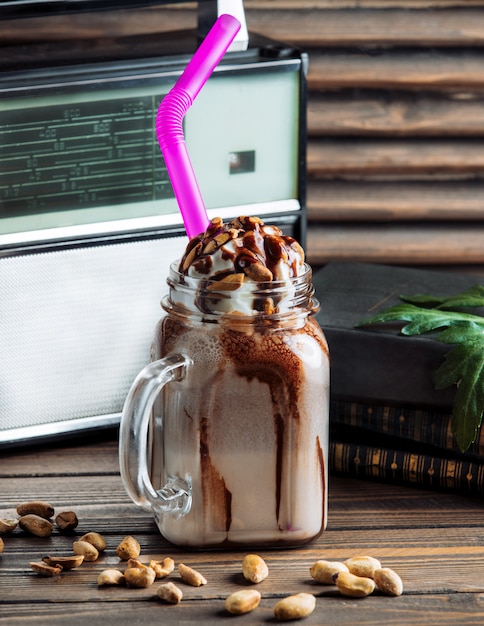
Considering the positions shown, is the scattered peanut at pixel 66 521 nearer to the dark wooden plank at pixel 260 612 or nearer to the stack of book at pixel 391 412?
the dark wooden plank at pixel 260 612

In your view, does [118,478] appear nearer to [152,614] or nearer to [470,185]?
[152,614]

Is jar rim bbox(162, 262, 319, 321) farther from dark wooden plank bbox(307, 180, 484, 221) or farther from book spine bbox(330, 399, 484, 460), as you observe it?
dark wooden plank bbox(307, 180, 484, 221)

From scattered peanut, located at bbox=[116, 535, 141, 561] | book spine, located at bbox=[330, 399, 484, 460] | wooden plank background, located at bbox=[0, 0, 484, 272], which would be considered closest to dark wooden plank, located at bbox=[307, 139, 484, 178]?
wooden plank background, located at bbox=[0, 0, 484, 272]

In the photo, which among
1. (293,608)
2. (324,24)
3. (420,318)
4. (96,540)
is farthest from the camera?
(324,24)

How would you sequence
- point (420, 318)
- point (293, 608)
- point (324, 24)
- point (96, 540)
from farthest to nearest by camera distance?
1. point (324, 24)
2. point (420, 318)
3. point (96, 540)
4. point (293, 608)

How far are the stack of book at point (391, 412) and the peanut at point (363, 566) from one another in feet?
0.58

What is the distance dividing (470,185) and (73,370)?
66cm

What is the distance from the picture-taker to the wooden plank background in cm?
137

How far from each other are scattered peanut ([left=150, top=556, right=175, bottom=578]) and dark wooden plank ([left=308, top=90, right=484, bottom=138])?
723 mm

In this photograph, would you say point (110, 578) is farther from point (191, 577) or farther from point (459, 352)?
point (459, 352)

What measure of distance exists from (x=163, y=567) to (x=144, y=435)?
0.12 meters

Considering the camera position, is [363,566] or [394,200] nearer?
[363,566]

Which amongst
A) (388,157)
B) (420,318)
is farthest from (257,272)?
(388,157)

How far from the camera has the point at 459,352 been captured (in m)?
0.98
